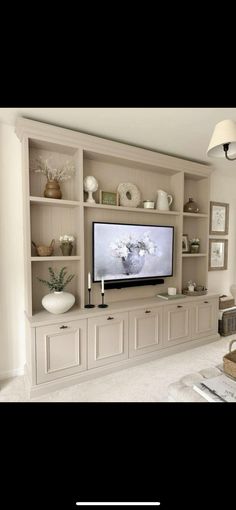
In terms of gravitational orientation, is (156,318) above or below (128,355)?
above

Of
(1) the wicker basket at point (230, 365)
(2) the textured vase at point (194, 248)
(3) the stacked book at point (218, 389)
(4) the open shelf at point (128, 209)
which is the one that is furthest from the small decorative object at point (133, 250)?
(3) the stacked book at point (218, 389)

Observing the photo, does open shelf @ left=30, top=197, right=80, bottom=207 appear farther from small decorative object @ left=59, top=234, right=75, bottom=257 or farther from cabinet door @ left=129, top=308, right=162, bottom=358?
cabinet door @ left=129, top=308, right=162, bottom=358

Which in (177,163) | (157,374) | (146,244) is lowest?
A: (157,374)

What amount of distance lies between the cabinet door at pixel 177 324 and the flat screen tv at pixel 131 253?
41cm

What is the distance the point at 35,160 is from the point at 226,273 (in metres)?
3.43

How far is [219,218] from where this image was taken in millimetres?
3744

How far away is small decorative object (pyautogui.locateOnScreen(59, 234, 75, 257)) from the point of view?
7.63ft

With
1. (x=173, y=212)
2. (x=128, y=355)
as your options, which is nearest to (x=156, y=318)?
(x=128, y=355)

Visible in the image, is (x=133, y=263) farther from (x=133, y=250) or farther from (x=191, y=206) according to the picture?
(x=191, y=206)

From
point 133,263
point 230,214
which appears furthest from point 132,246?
point 230,214

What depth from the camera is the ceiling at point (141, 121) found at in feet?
6.34
